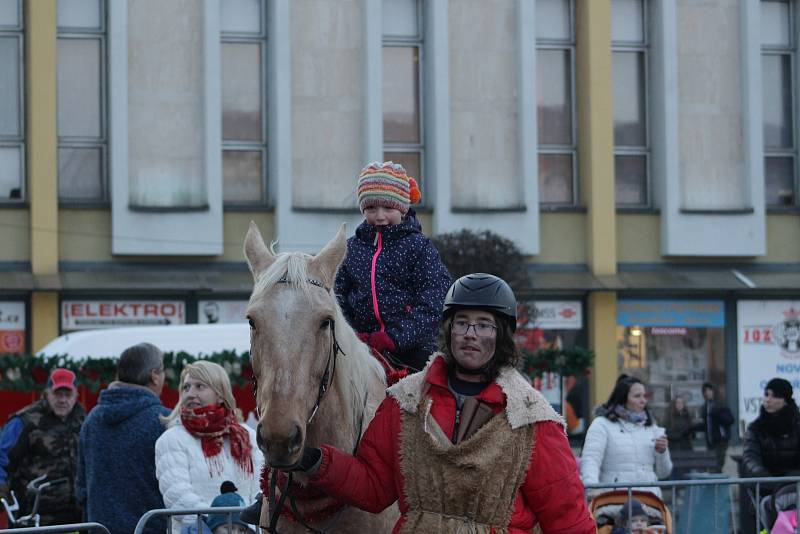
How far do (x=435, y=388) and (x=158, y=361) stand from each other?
13.5 ft

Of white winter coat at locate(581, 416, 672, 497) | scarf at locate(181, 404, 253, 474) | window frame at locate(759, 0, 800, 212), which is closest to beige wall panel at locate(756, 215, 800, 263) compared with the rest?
Result: window frame at locate(759, 0, 800, 212)

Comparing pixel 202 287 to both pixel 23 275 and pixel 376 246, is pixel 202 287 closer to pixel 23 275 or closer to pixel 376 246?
Answer: pixel 23 275

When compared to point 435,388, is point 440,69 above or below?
above

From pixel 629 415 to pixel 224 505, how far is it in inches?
173

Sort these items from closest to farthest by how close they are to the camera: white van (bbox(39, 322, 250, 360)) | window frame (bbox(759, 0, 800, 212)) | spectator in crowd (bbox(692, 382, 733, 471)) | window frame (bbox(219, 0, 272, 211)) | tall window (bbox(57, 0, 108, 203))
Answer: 1. white van (bbox(39, 322, 250, 360))
2. spectator in crowd (bbox(692, 382, 733, 471))
3. tall window (bbox(57, 0, 108, 203))
4. window frame (bbox(219, 0, 272, 211))
5. window frame (bbox(759, 0, 800, 212))

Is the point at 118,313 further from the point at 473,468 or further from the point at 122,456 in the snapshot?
the point at 473,468

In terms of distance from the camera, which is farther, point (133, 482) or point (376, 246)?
point (133, 482)

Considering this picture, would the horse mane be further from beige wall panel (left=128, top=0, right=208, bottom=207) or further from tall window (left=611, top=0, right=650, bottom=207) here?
tall window (left=611, top=0, right=650, bottom=207)

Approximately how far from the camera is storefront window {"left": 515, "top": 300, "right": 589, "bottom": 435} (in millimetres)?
24891

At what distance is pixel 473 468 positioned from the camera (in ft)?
15.6

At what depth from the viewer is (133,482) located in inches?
326

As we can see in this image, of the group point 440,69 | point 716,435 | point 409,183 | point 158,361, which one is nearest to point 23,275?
point 440,69

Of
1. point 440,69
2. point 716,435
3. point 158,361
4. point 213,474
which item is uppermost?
→ point 440,69

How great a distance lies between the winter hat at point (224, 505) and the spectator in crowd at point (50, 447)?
350 centimetres
